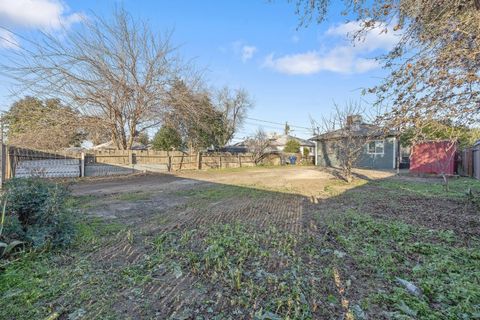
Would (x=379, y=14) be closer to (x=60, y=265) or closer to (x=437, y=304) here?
(x=437, y=304)

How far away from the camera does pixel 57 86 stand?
12070 mm

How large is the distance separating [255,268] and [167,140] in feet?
61.2

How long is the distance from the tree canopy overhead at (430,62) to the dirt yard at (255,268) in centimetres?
172

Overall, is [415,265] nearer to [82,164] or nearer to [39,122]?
[82,164]

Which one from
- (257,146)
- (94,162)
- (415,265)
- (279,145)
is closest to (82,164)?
(94,162)

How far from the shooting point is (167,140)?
20125mm

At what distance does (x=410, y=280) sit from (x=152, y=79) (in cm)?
1468

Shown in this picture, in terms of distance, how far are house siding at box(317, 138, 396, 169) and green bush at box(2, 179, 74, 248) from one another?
1516 centimetres

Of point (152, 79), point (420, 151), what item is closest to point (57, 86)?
point (152, 79)

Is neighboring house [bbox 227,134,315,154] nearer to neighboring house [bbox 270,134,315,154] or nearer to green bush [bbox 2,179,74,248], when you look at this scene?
neighboring house [bbox 270,134,315,154]

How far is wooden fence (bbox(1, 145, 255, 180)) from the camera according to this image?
26.1 feet

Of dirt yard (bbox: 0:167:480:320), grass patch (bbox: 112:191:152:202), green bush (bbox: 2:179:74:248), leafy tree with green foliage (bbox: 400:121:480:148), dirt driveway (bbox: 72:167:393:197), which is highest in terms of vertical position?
leafy tree with green foliage (bbox: 400:121:480:148)

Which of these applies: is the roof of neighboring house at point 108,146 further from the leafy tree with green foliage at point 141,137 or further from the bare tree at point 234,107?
the bare tree at point 234,107

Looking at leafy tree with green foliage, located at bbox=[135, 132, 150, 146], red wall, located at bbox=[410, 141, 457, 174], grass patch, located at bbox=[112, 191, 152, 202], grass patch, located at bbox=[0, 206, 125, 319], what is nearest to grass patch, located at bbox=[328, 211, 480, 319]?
grass patch, located at bbox=[0, 206, 125, 319]
